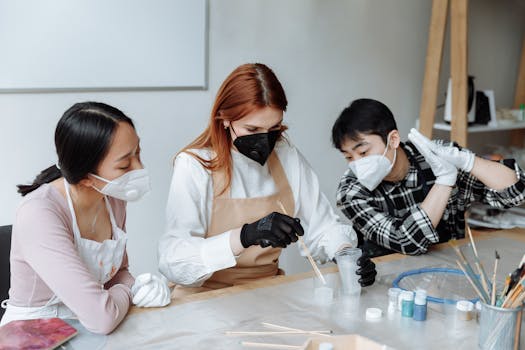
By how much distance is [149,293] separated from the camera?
4.99 feet

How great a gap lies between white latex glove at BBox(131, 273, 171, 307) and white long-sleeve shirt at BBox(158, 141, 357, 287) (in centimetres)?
19

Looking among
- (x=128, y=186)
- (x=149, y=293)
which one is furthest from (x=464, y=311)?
(x=128, y=186)

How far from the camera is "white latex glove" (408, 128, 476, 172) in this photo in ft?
7.02

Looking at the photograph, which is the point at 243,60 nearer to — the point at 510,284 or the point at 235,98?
the point at 235,98

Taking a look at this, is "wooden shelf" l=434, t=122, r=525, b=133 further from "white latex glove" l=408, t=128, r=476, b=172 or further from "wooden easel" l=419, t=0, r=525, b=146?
"white latex glove" l=408, t=128, r=476, b=172

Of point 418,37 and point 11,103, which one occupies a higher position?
point 418,37

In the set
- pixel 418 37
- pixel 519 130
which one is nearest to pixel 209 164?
pixel 418 37

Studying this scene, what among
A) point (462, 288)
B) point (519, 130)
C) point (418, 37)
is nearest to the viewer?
point (462, 288)

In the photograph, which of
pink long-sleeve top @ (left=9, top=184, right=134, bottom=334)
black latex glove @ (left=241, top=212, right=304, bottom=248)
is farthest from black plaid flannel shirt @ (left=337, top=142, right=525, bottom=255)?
pink long-sleeve top @ (left=9, top=184, right=134, bottom=334)

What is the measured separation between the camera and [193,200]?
1.86 metres

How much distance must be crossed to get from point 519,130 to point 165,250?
2867mm

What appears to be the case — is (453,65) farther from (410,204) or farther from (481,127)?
(410,204)

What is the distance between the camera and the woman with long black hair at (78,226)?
142cm

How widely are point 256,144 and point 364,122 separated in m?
0.43
